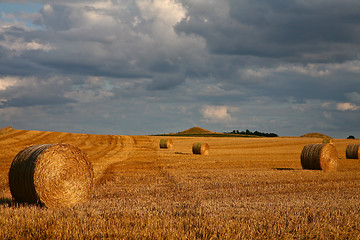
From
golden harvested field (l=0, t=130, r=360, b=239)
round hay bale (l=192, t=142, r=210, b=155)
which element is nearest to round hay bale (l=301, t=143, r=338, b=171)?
golden harvested field (l=0, t=130, r=360, b=239)

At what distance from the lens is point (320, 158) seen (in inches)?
753

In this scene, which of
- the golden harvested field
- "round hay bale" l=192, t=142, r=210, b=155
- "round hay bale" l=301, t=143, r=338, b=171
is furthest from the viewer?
"round hay bale" l=192, t=142, r=210, b=155

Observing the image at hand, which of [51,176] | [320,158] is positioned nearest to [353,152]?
[320,158]

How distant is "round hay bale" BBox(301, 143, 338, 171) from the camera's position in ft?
63.1

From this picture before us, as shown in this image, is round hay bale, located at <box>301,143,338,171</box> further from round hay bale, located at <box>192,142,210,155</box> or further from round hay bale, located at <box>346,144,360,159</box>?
round hay bale, located at <box>192,142,210,155</box>

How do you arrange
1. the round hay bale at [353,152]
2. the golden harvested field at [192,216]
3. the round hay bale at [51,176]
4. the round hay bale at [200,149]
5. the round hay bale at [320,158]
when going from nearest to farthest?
the golden harvested field at [192,216]
the round hay bale at [51,176]
the round hay bale at [320,158]
the round hay bale at [353,152]
the round hay bale at [200,149]

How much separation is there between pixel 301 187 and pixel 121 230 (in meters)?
8.14

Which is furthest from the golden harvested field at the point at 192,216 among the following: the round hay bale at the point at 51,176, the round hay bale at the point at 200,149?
the round hay bale at the point at 200,149

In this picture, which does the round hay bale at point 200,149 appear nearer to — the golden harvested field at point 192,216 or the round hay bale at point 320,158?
the round hay bale at point 320,158

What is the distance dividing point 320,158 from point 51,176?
46.4ft

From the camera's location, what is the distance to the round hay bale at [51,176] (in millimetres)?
9234

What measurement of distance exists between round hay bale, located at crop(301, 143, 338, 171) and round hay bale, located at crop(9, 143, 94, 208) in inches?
507

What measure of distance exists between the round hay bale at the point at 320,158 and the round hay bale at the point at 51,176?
1289 centimetres

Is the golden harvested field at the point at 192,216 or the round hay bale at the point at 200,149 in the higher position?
the round hay bale at the point at 200,149
